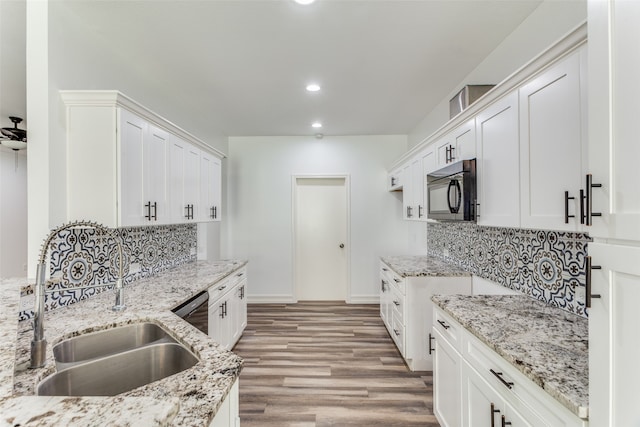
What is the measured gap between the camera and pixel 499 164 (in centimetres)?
180

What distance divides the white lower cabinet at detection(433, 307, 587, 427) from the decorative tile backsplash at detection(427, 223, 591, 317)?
63cm

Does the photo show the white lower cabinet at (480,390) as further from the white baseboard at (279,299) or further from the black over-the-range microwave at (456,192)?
the white baseboard at (279,299)

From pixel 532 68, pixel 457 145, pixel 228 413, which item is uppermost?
pixel 532 68

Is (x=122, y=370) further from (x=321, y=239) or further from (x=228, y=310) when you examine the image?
(x=321, y=239)

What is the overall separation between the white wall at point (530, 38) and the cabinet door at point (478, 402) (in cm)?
172

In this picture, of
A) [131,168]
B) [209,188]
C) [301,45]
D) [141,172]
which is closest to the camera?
[131,168]

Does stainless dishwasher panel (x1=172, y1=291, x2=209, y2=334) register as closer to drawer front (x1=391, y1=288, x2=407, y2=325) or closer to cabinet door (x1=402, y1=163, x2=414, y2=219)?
drawer front (x1=391, y1=288, x2=407, y2=325)

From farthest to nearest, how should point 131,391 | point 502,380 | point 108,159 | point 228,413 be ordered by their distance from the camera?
point 108,159 → point 502,380 → point 228,413 → point 131,391

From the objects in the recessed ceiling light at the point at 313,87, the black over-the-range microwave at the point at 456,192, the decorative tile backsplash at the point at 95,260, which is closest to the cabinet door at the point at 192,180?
the decorative tile backsplash at the point at 95,260

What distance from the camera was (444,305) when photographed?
1.86 meters

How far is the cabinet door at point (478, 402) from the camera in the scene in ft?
4.26

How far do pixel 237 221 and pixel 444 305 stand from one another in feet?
12.5

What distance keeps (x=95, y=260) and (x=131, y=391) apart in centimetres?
152

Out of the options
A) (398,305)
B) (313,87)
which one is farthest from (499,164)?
(313,87)
